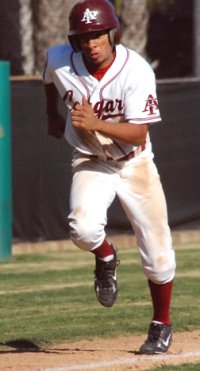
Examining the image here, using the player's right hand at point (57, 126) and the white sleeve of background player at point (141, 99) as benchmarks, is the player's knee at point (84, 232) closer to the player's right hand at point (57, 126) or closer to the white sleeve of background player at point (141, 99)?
the white sleeve of background player at point (141, 99)

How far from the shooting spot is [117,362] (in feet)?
24.5

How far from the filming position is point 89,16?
7.41m

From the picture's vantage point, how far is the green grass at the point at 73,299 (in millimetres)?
9031

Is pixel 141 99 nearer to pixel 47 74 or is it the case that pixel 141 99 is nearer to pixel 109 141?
pixel 109 141

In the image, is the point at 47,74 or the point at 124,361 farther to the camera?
the point at 47,74

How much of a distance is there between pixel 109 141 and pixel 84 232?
0.56m

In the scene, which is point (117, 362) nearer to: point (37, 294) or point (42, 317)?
point (42, 317)

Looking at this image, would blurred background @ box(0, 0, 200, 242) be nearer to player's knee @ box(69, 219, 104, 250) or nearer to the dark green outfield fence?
the dark green outfield fence

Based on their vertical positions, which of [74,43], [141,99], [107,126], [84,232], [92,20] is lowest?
[84,232]

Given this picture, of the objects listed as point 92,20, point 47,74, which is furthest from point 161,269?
point 92,20

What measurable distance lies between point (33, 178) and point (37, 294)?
3.37m

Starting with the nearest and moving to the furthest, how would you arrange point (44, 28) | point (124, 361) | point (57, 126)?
point (124, 361) → point (57, 126) → point (44, 28)

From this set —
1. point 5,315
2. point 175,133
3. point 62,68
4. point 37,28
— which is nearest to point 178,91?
point 175,133

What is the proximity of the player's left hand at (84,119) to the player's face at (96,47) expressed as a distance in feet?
1.00
